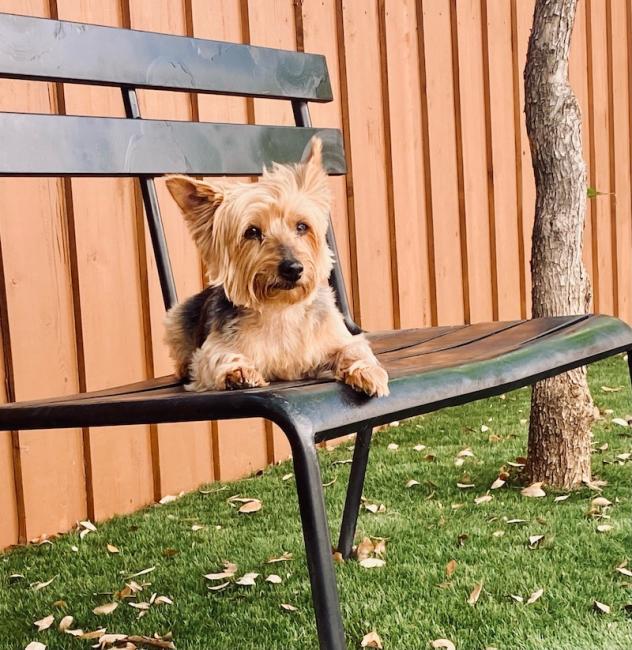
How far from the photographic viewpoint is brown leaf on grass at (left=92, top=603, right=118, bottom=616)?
103 inches

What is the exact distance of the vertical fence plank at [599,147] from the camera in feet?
22.3

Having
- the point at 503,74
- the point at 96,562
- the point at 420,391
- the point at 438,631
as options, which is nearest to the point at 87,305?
the point at 96,562

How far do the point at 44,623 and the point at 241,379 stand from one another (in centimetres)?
114

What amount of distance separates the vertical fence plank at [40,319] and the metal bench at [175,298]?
793mm

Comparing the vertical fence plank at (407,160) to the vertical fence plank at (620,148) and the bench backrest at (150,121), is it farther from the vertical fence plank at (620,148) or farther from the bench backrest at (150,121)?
the vertical fence plank at (620,148)

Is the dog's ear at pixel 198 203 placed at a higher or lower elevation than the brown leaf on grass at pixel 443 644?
higher

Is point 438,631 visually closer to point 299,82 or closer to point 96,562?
point 96,562

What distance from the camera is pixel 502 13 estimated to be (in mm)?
5770

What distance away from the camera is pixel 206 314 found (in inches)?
87.6

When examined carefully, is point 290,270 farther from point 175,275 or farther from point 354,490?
point 175,275

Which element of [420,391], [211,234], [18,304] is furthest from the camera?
[18,304]

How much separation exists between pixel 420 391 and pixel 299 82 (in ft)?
4.96

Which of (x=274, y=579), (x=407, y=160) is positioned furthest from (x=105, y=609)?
(x=407, y=160)

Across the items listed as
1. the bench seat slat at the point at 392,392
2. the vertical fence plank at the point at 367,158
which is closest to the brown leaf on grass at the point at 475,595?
the bench seat slat at the point at 392,392
